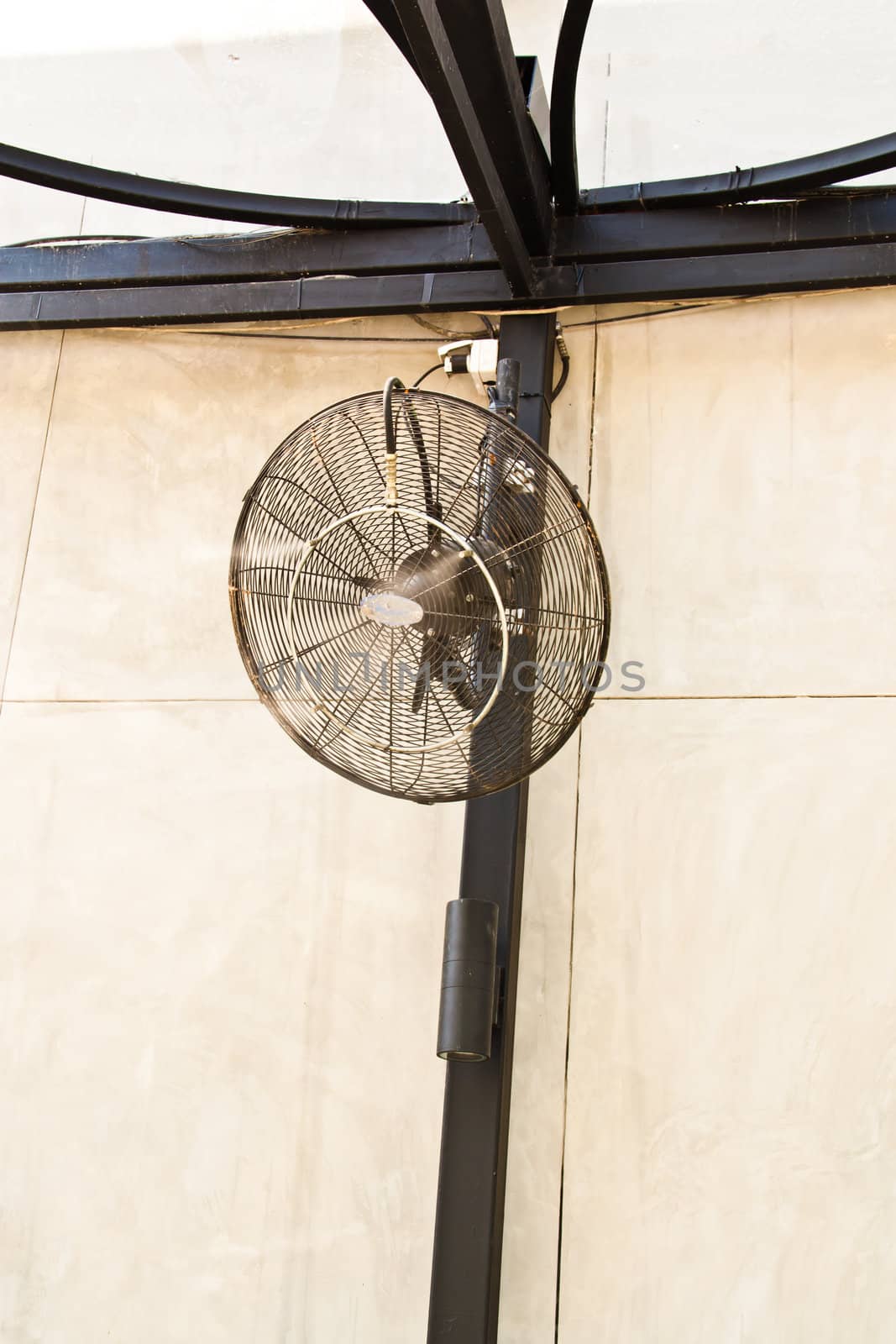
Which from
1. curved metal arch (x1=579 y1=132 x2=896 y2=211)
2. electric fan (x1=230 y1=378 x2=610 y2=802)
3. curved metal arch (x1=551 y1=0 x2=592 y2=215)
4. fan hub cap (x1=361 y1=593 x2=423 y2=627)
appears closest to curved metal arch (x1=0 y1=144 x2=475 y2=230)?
curved metal arch (x1=551 y1=0 x2=592 y2=215)

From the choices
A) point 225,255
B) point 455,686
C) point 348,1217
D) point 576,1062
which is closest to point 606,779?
point 576,1062

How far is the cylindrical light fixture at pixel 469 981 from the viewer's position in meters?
2.63

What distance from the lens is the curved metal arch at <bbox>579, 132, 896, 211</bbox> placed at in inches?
113

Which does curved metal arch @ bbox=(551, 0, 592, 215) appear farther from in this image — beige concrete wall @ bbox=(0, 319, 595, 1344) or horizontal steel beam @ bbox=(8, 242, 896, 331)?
beige concrete wall @ bbox=(0, 319, 595, 1344)

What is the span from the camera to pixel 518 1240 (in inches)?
110

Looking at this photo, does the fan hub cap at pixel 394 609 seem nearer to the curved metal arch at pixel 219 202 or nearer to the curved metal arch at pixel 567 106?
the curved metal arch at pixel 567 106

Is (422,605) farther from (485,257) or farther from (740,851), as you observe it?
(485,257)

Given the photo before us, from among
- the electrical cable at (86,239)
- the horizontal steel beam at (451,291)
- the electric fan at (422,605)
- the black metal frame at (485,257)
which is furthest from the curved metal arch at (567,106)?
the electrical cable at (86,239)

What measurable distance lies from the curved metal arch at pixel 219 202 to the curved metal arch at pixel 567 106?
25 cm

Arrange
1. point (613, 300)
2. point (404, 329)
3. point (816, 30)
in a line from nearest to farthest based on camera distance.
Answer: point (816, 30)
point (613, 300)
point (404, 329)

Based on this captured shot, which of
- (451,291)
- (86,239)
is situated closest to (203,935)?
(451,291)

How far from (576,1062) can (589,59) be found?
98.1 inches

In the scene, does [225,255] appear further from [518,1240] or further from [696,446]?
[518,1240]

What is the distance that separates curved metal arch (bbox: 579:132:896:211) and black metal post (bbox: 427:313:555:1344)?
1474 mm
